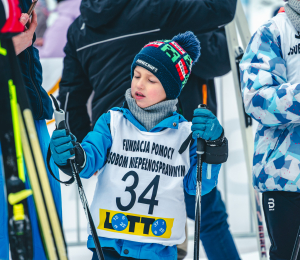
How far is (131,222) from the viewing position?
1.46 m

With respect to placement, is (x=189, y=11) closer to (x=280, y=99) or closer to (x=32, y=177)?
(x=280, y=99)

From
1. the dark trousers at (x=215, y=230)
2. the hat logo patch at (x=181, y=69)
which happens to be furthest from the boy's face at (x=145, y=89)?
the dark trousers at (x=215, y=230)

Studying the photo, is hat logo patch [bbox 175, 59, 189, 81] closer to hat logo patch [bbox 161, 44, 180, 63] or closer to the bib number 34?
hat logo patch [bbox 161, 44, 180, 63]

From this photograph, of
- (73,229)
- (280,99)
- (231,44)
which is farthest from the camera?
(73,229)

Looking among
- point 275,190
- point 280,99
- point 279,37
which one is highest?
point 279,37

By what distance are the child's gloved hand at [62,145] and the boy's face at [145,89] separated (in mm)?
386

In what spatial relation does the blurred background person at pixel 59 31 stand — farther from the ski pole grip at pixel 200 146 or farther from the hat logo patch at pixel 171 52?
the ski pole grip at pixel 200 146

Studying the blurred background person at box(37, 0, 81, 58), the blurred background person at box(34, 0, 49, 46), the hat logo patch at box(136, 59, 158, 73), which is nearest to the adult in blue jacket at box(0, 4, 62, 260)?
the hat logo patch at box(136, 59, 158, 73)

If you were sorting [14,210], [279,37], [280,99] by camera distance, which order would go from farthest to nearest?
[279,37], [280,99], [14,210]

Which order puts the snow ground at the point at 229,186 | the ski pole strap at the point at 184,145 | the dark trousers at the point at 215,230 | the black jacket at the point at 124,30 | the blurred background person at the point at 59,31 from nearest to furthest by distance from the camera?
the ski pole strap at the point at 184,145, the black jacket at the point at 124,30, the dark trousers at the point at 215,230, the blurred background person at the point at 59,31, the snow ground at the point at 229,186

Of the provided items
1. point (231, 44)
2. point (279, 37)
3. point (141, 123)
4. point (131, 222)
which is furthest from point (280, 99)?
point (231, 44)

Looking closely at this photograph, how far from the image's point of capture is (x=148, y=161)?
59.6 inches

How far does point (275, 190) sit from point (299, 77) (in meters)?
0.41

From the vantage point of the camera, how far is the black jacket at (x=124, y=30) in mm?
1837
